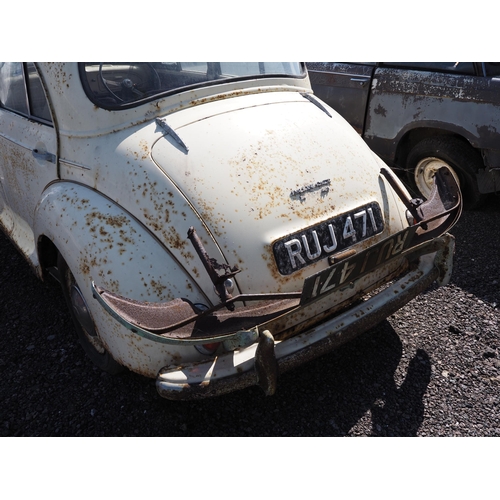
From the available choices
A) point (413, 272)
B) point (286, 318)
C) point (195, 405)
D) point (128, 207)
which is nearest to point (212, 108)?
point (128, 207)

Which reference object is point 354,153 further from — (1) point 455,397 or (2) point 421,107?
(2) point 421,107

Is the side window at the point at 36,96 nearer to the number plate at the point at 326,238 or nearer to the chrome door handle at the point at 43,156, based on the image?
the chrome door handle at the point at 43,156

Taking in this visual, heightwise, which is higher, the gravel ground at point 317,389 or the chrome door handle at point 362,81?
the chrome door handle at point 362,81

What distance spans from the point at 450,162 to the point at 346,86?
1.31 meters

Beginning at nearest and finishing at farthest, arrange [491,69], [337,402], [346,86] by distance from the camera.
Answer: [337,402] < [491,69] < [346,86]

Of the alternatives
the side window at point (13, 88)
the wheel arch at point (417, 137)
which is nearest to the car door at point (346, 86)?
the wheel arch at point (417, 137)

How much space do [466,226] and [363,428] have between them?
2.57 meters

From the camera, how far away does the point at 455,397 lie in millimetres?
2584

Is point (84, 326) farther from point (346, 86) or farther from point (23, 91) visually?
point (346, 86)

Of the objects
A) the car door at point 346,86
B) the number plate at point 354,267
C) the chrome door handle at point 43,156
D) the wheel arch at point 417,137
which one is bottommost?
the number plate at point 354,267

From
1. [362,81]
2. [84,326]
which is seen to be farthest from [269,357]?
[362,81]

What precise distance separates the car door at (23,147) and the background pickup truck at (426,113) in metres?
3.01

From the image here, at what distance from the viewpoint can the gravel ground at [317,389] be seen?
2.44m

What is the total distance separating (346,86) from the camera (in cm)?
488
